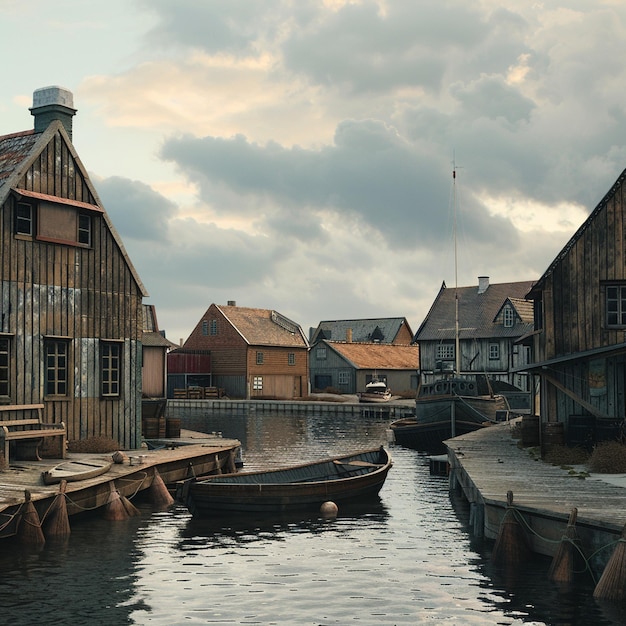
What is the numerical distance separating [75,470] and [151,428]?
1038cm

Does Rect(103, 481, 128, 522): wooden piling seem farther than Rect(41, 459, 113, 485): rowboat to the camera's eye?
Yes

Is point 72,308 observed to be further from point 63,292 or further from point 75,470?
point 75,470

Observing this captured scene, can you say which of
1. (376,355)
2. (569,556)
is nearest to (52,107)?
(569,556)

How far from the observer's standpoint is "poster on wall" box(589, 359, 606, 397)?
24609 mm

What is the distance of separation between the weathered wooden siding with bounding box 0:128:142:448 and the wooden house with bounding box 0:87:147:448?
30 mm

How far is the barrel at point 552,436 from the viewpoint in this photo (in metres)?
24.7

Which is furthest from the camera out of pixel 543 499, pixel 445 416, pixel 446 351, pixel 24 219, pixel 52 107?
pixel 446 351

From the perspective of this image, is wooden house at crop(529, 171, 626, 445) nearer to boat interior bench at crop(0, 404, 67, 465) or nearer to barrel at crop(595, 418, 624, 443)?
barrel at crop(595, 418, 624, 443)

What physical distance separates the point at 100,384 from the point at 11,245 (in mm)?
5086

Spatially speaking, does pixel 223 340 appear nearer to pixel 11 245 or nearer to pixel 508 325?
pixel 508 325

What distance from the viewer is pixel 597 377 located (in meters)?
24.7

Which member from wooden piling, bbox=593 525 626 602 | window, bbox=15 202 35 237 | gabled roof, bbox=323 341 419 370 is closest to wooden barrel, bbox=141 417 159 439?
window, bbox=15 202 35 237

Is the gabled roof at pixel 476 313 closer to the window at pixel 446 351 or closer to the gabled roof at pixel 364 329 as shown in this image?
the window at pixel 446 351

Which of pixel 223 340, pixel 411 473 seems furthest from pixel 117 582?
pixel 223 340
